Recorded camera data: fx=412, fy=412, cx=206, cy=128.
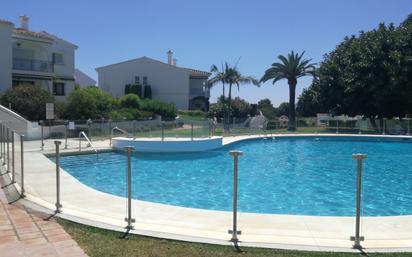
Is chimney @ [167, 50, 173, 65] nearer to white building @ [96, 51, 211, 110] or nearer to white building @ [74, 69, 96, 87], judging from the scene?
white building @ [96, 51, 211, 110]

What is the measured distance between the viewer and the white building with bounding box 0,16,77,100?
105ft

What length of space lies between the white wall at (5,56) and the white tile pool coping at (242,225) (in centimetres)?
2670

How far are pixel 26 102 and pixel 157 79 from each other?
84.7 feet

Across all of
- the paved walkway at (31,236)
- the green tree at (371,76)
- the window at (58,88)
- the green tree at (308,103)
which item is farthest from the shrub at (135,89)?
the paved walkway at (31,236)

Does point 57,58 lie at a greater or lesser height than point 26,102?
greater

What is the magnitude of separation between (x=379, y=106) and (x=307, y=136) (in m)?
6.88

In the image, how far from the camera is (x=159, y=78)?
4984 centimetres

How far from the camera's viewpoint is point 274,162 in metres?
17.2

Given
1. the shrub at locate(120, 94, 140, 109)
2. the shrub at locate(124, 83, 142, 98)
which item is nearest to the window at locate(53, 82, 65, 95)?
the shrub at locate(120, 94, 140, 109)

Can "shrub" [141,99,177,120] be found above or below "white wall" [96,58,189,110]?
below

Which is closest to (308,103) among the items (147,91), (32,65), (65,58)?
(147,91)

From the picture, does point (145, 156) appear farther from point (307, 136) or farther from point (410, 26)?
point (410, 26)

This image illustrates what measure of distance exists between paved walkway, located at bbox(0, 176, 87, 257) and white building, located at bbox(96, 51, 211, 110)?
4354cm

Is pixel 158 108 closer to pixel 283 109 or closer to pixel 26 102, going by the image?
pixel 26 102
